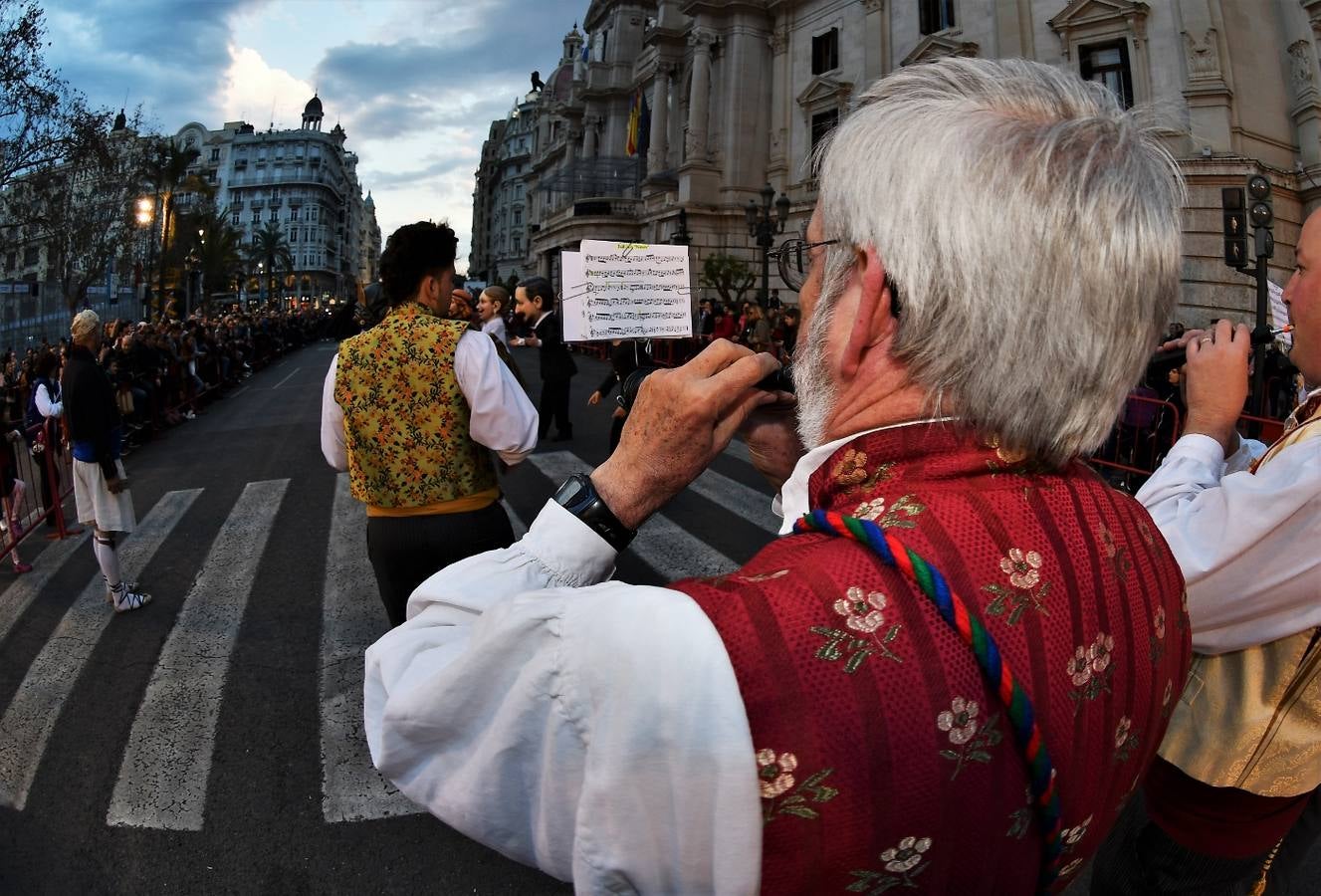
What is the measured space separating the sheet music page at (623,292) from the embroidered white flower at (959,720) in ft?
7.95

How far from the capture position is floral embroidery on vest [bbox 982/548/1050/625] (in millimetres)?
799

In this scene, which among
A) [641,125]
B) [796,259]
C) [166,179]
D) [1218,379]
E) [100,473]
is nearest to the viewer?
[796,259]

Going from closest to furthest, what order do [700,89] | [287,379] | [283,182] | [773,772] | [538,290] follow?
1. [773,772]
2. [538,290]
3. [287,379]
4. [700,89]
5. [283,182]

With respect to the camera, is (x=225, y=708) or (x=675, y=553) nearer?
(x=225, y=708)

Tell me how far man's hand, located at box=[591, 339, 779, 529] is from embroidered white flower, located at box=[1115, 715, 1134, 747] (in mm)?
588

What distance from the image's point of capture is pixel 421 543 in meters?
2.79

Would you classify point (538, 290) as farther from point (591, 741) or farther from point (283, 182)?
point (283, 182)

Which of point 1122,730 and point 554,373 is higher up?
point 554,373

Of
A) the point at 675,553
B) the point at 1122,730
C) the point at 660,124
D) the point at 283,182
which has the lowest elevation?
the point at 675,553

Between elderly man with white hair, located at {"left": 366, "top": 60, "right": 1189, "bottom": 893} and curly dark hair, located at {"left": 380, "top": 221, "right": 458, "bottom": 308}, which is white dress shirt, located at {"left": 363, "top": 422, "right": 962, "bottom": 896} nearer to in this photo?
elderly man with white hair, located at {"left": 366, "top": 60, "right": 1189, "bottom": 893}

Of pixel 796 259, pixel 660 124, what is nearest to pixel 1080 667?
pixel 796 259

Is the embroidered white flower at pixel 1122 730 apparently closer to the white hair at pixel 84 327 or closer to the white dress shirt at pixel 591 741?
the white dress shirt at pixel 591 741

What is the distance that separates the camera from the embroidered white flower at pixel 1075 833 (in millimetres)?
889

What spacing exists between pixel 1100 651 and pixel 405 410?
93.2 inches
